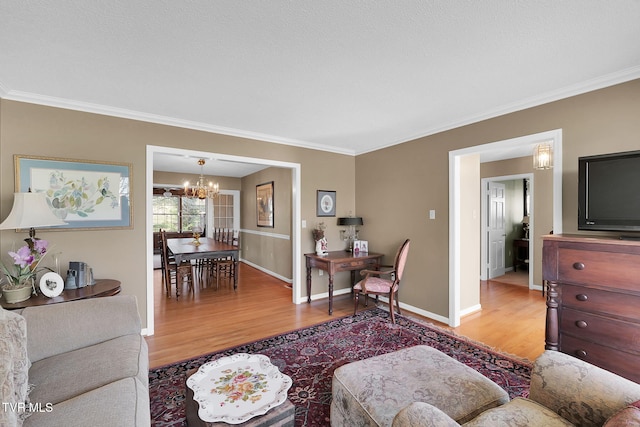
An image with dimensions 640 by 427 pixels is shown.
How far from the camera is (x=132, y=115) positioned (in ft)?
9.98

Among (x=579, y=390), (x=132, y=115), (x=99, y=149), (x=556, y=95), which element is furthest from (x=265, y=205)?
(x=579, y=390)

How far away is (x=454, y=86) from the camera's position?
2441 millimetres

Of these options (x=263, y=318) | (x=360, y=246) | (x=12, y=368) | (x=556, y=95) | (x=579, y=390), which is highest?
(x=556, y=95)

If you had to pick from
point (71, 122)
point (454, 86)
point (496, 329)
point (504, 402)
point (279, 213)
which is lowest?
point (496, 329)

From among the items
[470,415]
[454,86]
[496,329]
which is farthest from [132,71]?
[496,329]

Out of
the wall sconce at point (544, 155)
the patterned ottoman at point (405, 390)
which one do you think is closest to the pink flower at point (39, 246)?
the patterned ottoman at point (405, 390)

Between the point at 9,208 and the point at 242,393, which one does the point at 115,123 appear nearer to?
the point at 9,208

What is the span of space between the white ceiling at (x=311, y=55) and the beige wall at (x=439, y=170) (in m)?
0.15

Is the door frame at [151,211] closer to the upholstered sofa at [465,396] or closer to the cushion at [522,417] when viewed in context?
the upholstered sofa at [465,396]

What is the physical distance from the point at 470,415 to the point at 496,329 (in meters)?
2.38

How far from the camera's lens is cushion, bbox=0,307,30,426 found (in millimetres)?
997

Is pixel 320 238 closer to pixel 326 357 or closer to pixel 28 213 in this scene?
pixel 326 357

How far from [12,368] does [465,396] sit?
2.05 m

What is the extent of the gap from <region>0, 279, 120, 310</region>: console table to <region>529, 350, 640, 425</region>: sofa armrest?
10.4 feet
